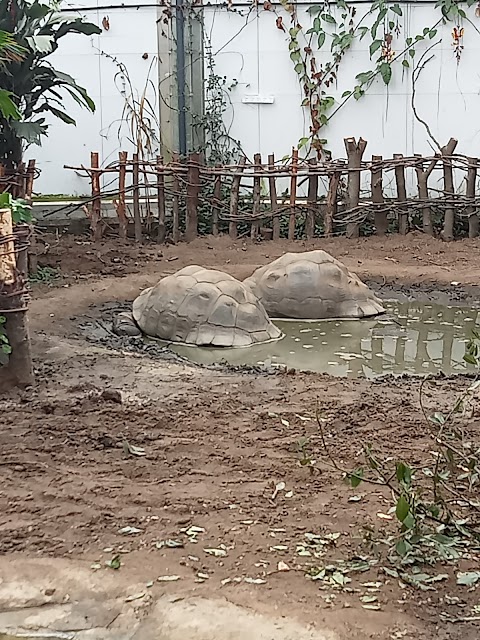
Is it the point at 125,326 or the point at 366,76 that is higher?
the point at 366,76

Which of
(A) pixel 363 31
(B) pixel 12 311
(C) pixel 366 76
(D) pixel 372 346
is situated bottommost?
(D) pixel 372 346

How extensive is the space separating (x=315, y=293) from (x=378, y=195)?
3695 mm

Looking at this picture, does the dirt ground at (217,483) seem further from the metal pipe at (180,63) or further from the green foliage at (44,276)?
the metal pipe at (180,63)

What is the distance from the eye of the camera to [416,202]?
423 inches

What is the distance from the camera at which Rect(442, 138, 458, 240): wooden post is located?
35.2ft

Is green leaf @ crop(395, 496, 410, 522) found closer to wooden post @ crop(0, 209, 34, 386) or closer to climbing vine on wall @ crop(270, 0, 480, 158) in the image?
wooden post @ crop(0, 209, 34, 386)

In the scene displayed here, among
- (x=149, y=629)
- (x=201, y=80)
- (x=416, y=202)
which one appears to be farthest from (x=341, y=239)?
(x=149, y=629)

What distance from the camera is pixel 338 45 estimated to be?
1193 cm

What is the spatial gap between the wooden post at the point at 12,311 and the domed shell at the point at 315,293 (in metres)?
3.11

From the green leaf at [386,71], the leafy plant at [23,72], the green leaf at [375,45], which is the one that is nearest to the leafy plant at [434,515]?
the leafy plant at [23,72]

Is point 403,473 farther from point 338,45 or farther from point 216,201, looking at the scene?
point 338,45

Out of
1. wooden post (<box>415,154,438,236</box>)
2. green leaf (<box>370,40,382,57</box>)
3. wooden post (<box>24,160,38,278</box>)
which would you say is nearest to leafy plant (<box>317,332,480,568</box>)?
wooden post (<box>24,160,38,278</box>)

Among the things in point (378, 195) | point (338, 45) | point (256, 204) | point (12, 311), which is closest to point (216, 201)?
point (256, 204)

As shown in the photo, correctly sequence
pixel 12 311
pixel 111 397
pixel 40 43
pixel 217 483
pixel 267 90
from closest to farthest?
pixel 217 483 < pixel 111 397 < pixel 12 311 < pixel 40 43 < pixel 267 90
